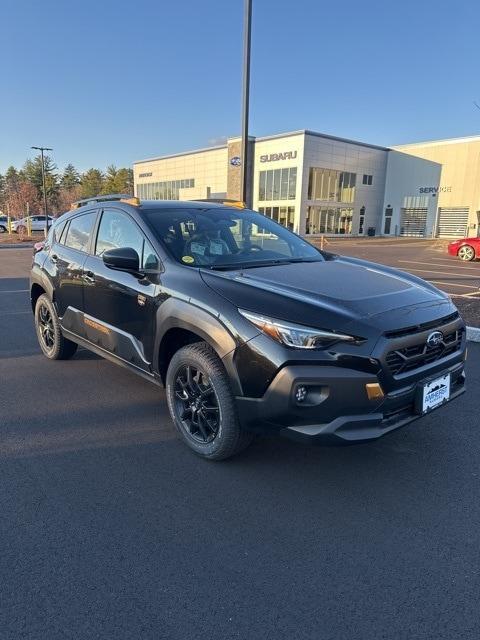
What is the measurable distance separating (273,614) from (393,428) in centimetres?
125

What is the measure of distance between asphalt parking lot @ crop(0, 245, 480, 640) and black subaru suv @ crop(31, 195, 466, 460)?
1.45 feet

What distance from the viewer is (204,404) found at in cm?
333

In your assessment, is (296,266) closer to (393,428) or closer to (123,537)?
(393,428)

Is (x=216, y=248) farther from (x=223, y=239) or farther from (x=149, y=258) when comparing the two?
(x=149, y=258)

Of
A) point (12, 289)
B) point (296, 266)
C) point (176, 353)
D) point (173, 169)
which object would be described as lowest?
point (12, 289)

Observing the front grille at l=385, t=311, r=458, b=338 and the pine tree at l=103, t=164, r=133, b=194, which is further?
the pine tree at l=103, t=164, r=133, b=194

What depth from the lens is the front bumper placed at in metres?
2.69

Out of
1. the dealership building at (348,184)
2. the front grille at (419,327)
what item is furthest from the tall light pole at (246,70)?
the dealership building at (348,184)

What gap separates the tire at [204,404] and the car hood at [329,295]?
1.63 ft

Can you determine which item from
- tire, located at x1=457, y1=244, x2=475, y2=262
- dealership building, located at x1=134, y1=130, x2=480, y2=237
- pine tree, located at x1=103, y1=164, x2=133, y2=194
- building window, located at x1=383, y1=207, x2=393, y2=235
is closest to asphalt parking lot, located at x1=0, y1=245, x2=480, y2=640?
tire, located at x1=457, y1=244, x2=475, y2=262

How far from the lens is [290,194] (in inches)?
1832

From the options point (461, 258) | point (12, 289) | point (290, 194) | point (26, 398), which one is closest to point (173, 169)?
point (290, 194)

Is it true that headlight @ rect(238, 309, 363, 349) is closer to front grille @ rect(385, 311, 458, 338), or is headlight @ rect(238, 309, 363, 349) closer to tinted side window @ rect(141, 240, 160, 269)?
front grille @ rect(385, 311, 458, 338)

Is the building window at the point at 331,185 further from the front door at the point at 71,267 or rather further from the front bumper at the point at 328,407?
the front bumper at the point at 328,407
